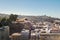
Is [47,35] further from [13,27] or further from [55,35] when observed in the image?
[13,27]

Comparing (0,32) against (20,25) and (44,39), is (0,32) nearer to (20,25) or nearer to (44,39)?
(44,39)

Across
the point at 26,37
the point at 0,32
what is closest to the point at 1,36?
the point at 0,32

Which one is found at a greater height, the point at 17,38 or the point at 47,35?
the point at 47,35

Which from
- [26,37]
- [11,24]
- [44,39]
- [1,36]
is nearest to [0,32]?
[1,36]

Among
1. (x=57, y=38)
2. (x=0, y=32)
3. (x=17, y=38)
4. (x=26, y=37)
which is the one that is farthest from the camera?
(x=17, y=38)

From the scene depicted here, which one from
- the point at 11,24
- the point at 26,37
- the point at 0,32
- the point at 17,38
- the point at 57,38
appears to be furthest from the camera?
the point at 11,24

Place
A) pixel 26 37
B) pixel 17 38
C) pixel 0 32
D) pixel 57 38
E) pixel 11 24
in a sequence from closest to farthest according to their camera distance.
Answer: pixel 57 38 → pixel 0 32 → pixel 26 37 → pixel 17 38 → pixel 11 24

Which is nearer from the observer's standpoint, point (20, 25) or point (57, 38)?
point (57, 38)

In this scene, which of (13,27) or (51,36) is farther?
(13,27)

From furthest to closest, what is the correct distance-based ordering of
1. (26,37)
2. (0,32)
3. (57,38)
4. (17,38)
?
1. (17,38)
2. (26,37)
3. (0,32)
4. (57,38)
